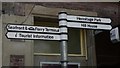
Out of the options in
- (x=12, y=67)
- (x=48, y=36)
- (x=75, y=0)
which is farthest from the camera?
(x=75, y=0)

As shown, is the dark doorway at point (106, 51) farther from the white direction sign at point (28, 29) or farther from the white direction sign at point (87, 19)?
the white direction sign at point (28, 29)

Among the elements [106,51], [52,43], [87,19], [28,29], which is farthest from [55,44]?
[28,29]

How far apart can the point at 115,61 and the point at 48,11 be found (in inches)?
93.7

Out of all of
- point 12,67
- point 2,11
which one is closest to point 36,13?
point 2,11

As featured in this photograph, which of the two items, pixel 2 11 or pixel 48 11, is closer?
pixel 2 11

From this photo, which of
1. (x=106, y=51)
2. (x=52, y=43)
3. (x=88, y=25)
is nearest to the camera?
(x=88, y=25)

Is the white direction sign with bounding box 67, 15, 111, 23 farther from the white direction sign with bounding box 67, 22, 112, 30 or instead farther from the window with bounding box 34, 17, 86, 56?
the window with bounding box 34, 17, 86, 56

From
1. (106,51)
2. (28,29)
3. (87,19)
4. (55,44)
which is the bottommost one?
(106,51)

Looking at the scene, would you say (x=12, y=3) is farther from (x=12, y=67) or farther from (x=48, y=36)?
(x=48, y=36)

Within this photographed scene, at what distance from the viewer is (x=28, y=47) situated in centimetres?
816

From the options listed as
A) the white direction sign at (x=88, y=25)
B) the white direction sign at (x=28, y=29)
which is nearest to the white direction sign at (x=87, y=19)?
the white direction sign at (x=88, y=25)

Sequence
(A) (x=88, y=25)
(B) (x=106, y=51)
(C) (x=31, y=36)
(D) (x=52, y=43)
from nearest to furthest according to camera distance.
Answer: (C) (x=31, y=36), (A) (x=88, y=25), (B) (x=106, y=51), (D) (x=52, y=43)

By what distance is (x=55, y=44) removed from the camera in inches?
346

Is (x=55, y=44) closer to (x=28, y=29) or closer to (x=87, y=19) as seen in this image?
(x=87, y=19)
